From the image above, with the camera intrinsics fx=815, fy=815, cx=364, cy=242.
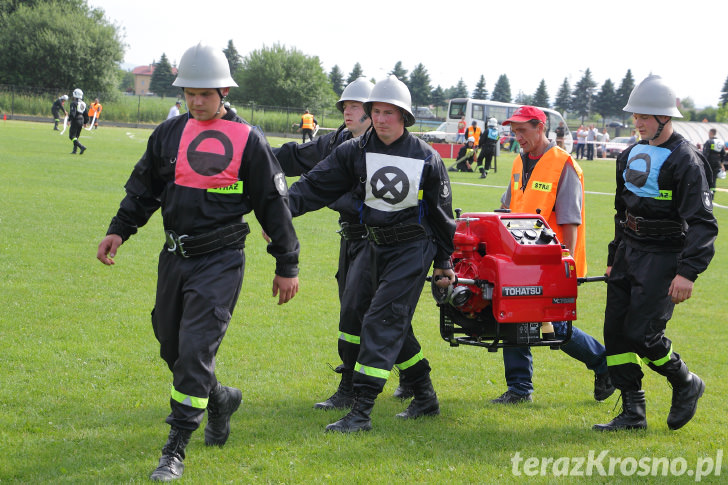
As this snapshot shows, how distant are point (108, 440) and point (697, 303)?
8.22 meters

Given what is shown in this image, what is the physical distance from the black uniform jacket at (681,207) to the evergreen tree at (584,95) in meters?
139

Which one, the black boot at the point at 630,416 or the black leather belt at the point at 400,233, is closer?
the black leather belt at the point at 400,233

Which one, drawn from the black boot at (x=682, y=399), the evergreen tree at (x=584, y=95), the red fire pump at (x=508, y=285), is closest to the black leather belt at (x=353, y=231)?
the red fire pump at (x=508, y=285)

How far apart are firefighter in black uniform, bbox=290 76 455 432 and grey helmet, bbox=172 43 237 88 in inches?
43.2

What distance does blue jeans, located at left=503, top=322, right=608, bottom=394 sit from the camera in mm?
6301

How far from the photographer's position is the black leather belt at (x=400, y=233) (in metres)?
5.32

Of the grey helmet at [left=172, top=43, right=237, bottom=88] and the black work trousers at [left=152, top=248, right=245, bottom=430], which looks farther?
the grey helmet at [left=172, top=43, right=237, bottom=88]

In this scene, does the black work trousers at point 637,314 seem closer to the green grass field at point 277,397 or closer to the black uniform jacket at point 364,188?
the green grass field at point 277,397

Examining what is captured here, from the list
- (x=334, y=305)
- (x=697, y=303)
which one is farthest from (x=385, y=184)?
(x=697, y=303)

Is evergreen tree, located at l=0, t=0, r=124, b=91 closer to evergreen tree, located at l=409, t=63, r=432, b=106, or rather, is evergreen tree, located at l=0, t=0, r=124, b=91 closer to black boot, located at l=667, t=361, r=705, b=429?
evergreen tree, located at l=409, t=63, r=432, b=106

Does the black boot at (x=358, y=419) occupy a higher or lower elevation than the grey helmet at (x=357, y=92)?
lower

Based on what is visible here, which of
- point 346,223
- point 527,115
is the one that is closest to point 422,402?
point 346,223

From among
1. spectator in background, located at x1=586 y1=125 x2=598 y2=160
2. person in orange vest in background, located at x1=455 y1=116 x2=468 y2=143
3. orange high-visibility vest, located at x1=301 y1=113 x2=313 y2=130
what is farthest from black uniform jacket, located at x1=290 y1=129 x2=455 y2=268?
spectator in background, located at x1=586 y1=125 x2=598 y2=160

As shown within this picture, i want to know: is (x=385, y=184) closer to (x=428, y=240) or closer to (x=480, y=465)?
(x=428, y=240)
